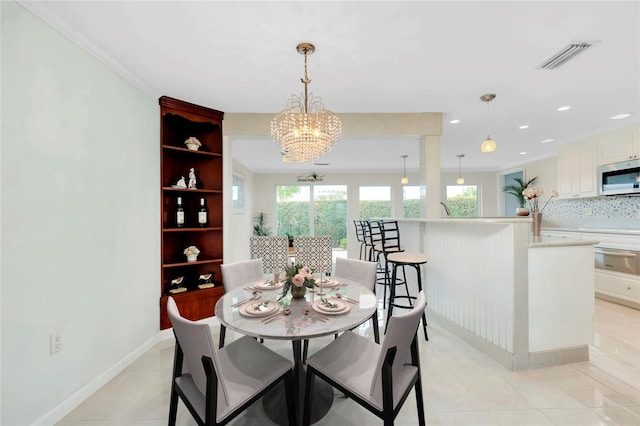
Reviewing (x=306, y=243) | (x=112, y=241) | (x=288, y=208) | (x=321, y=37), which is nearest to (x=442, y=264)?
(x=306, y=243)

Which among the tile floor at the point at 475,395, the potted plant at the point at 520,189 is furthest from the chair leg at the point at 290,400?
the potted plant at the point at 520,189

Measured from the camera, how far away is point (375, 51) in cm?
200

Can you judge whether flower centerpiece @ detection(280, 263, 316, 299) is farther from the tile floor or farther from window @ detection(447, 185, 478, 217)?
window @ detection(447, 185, 478, 217)

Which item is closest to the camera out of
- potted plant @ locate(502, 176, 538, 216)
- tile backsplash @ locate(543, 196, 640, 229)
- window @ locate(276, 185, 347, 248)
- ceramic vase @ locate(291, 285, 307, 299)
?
ceramic vase @ locate(291, 285, 307, 299)

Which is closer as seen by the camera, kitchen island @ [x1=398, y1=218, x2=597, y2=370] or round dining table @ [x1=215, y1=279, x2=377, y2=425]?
round dining table @ [x1=215, y1=279, x2=377, y2=425]

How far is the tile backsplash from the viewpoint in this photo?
13.4 feet

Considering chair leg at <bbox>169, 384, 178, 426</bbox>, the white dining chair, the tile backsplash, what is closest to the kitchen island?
the white dining chair

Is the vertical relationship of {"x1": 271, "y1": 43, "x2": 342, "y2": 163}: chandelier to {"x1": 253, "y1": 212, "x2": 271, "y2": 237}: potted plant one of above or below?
above

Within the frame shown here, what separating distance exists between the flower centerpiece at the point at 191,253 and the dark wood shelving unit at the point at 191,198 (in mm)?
81

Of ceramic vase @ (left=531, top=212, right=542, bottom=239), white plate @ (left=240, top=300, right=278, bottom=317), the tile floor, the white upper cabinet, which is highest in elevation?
the white upper cabinet

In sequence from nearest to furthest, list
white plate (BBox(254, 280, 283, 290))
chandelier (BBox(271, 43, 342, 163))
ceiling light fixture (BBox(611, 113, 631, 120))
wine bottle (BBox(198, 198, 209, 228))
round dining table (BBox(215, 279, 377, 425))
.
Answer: round dining table (BBox(215, 279, 377, 425)), white plate (BBox(254, 280, 283, 290)), chandelier (BBox(271, 43, 342, 163)), wine bottle (BBox(198, 198, 209, 228)), ceiling light fixture (BBox(611, 113, 631, 120))

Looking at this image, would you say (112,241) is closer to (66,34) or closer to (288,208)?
(66,34)

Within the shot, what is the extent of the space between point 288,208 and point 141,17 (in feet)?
19.8

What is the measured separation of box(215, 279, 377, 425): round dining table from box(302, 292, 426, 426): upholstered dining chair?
8.0 inches
